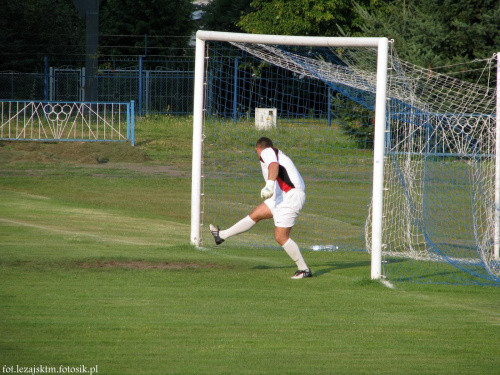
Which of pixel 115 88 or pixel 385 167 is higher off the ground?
pixel 115 88

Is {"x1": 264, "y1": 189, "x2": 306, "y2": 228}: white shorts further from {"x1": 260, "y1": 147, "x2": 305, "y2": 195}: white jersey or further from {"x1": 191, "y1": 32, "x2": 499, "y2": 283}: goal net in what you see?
{"x1": 191, "y1": 32, "x2": 499, "y2": 283}: goal net

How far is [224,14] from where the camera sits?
1998 inches

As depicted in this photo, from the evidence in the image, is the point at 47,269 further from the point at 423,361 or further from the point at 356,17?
the point at 356,17

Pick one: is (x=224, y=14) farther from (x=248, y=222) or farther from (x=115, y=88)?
(x=248, y=222)

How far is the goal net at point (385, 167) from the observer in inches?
396

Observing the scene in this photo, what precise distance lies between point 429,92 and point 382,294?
18.1 ft

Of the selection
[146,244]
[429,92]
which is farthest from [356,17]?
[146,244]

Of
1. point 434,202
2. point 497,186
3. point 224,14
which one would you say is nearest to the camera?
point 497,186

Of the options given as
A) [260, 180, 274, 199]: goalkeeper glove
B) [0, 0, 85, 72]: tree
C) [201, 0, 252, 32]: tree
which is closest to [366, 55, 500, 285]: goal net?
[260, 180, 274, 199]: goalkeeper glove

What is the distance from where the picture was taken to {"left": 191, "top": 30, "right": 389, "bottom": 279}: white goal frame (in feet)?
27.6

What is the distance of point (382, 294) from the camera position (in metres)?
7.86

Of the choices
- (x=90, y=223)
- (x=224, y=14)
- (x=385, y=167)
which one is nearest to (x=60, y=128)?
(x=90, y=223)

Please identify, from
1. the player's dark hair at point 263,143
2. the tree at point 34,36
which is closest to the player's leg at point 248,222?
the player's dark hair at point 263,143

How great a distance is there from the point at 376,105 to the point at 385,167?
2346 mm
